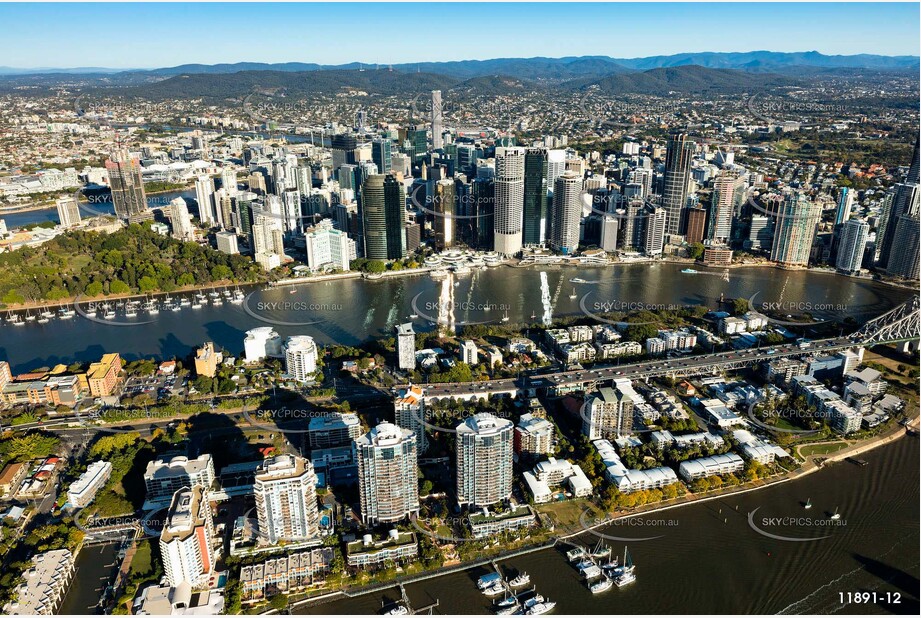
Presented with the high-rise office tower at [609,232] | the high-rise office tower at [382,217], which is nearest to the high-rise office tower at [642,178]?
the high-rise office tower at [609,232]

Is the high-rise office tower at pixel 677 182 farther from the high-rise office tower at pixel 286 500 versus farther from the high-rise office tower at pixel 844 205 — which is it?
the high-rise office tower at pixel 286 500

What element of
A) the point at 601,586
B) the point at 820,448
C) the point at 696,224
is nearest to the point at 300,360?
the point at 601,586

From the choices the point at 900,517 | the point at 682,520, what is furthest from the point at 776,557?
the point at 900,517

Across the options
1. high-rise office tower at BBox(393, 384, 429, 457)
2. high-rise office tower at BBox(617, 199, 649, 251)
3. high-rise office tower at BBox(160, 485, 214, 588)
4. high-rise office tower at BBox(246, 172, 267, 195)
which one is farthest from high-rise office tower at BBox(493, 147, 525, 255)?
high-rise office tower at BBox(160, 485, 214, 588)

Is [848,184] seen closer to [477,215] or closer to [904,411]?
[477,215]

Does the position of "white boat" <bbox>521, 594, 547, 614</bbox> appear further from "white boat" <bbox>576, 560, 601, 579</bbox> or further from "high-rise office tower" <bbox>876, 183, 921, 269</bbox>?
"high-rise office tower" <bbox>876, 183, 921, 269</bbox>
